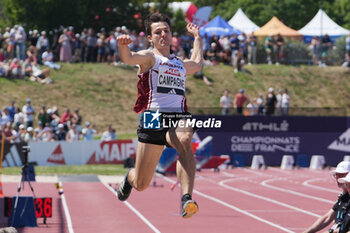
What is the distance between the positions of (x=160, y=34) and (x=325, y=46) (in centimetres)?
3259

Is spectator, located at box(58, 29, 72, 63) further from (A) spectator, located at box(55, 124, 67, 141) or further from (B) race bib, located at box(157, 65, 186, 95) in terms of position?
(B) race bib, located at box(157, 65, 186, 95)

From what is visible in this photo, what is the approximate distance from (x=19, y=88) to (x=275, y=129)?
1178 centimetres

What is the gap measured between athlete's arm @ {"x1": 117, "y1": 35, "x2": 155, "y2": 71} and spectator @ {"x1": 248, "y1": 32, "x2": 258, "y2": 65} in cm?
2941

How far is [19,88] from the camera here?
33875 mm

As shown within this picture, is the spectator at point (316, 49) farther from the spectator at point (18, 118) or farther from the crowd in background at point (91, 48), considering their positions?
the spectator at point (18, 118)

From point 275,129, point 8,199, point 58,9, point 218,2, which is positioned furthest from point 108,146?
point 218,2

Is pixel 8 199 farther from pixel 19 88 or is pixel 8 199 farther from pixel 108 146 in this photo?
pixel 19 88

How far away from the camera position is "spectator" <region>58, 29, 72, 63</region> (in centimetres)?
3272

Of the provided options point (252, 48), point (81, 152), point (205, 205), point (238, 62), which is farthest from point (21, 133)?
point (252, 48)

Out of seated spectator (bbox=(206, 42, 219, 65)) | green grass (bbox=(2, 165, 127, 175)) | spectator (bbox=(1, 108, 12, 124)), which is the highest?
seated spectator (bbox=(206, 42, 219, 65))

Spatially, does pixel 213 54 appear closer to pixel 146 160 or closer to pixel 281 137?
pixel 281 137

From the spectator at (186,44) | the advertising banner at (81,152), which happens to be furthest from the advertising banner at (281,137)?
the spectator at (186,44)

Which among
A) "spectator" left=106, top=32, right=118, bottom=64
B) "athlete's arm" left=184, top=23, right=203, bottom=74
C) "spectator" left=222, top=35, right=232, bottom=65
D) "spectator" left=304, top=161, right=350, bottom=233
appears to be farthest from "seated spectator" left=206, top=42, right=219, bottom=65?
"athlete's arm" left=184, top=23, right=203, bottom=74

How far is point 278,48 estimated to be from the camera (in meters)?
40.4
